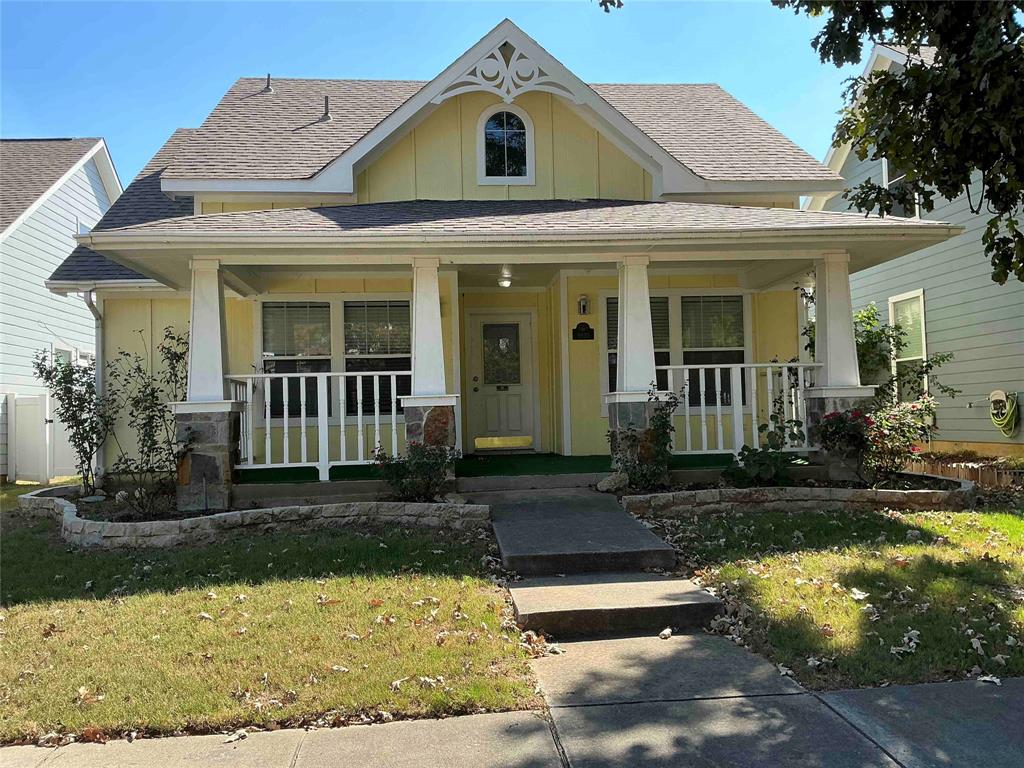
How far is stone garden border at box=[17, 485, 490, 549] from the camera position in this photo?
21.2ft

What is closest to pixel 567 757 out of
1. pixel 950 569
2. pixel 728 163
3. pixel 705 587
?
pixel 705 587

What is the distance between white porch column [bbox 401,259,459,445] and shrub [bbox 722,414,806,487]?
2.97m

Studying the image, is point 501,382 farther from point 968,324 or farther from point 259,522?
point 968,324

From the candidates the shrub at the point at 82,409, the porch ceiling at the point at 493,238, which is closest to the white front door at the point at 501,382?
the porch ceiling at the point at 493,238

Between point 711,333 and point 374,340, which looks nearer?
point 374,340

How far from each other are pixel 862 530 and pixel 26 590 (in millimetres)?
6772

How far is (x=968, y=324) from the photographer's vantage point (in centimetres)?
1142

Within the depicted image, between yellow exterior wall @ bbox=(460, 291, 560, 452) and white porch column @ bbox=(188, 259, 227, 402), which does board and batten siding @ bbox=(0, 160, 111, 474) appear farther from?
yellow exterior wall @ bbox=(460, 291, 560, 452)

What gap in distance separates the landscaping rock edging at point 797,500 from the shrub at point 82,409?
6.56 m

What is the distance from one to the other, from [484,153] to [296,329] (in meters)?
3.47

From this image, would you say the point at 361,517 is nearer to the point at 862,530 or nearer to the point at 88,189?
the point at 862,530

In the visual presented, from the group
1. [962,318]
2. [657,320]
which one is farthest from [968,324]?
[657,320]

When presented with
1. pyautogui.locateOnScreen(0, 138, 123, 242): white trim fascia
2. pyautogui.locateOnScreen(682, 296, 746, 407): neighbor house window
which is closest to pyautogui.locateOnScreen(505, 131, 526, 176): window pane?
pyautogui.locateOnScreen(682, 296, 746, 407): neighbor house window

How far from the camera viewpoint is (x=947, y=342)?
467 inches
